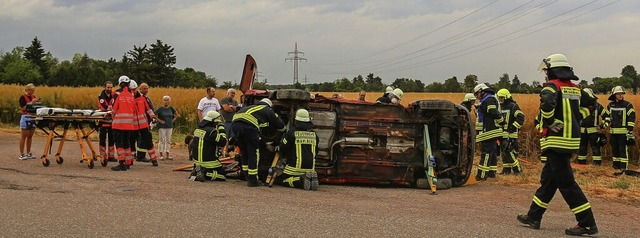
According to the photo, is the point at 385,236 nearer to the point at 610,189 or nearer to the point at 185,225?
the point at 185,225

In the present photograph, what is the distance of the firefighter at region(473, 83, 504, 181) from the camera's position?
11000 mm

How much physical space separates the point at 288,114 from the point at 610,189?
5441 mm

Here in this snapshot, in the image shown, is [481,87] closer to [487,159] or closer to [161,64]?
[487,159]

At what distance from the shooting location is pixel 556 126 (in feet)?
20.9

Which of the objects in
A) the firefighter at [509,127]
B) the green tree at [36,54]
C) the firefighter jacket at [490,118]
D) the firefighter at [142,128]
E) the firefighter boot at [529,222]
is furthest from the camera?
the green tree at [36,54]

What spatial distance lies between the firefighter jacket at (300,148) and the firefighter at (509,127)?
432 centimetres

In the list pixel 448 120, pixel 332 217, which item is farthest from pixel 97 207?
pixel 448 120

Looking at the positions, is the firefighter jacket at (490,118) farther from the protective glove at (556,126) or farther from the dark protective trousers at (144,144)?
the dark protective trousers at (144,144)

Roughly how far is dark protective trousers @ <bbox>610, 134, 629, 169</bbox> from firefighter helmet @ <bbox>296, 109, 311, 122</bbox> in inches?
303

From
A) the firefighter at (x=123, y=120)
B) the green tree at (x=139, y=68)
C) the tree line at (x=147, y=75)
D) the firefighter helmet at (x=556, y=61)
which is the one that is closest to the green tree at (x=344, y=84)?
the tree line at (x=147, y=75)

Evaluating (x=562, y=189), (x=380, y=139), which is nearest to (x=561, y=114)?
(x=562, y=189)

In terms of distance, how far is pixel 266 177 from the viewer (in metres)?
9.73

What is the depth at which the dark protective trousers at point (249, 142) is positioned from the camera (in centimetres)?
911

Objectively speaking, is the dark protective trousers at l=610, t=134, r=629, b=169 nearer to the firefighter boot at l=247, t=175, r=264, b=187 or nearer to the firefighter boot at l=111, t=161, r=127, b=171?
the firefighter boot at l=247, t=175, r=264, b=187
